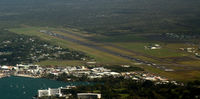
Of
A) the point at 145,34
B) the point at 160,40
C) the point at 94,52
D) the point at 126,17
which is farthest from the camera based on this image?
the point at 126,17

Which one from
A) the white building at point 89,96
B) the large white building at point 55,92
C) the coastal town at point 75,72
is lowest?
the coastal town at point 75,72

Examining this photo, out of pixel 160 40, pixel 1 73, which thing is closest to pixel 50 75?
pixel 1 73

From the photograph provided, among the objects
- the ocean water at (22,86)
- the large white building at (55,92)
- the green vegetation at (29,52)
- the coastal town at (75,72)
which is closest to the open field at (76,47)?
the green vegetation at (29,52)

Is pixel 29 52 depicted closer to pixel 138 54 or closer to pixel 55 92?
pixel 138 54

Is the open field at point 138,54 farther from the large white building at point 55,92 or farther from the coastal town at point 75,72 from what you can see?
the large white building at point 55,92

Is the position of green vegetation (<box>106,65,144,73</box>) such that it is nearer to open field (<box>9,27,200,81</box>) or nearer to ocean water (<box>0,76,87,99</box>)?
open field (<box>9,27,200,81</box>)

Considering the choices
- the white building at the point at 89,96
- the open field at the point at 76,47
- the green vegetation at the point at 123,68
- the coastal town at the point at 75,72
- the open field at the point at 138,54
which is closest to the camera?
the white building at the point at 89,96

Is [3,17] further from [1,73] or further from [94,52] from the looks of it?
[1,73]

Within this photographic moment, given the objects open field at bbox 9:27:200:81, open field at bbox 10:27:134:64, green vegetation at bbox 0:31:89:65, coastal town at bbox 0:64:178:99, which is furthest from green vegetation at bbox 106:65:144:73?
green vegetation at bbox 0:31:89:65
